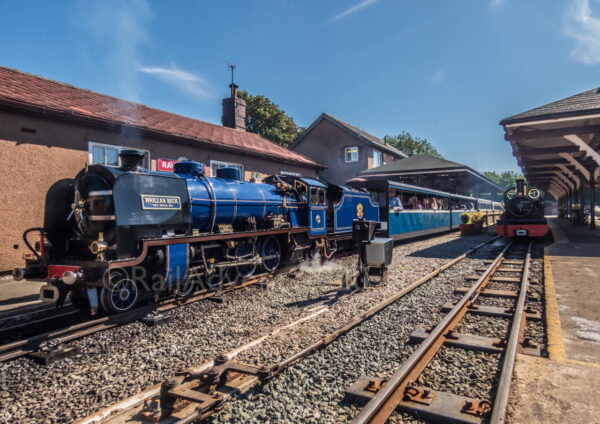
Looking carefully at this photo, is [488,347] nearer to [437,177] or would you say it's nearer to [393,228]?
[393,228]

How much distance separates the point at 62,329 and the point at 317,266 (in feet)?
21.1

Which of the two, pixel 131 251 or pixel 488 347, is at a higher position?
pixel 131 251

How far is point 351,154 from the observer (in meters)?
29.2

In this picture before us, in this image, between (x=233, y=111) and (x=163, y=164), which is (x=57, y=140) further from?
(x=233, y=111)

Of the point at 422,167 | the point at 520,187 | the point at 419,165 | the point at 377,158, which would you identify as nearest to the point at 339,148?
the point at 377,158

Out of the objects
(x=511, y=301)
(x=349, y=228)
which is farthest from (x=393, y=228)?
(x=511, y=301)

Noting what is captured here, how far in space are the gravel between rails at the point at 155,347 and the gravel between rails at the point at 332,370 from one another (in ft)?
0.75

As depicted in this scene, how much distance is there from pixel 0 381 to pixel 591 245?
50.7 feet

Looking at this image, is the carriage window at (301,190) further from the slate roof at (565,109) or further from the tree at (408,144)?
the tree at (408,144)

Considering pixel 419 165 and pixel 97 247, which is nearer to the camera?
pixel 97 247

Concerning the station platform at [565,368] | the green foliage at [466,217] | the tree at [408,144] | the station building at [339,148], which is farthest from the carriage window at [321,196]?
the tree at [408,144]

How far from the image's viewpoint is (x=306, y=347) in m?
4.09

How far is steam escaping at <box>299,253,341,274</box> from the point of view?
9633 mm

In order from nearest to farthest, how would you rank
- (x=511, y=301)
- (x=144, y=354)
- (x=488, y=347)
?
(x=488, y=347) < (x=144, y=354) < (x=511, y=301)
